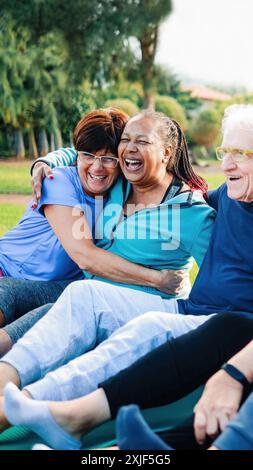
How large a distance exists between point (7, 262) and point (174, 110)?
66.3 ft

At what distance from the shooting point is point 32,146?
19422 mm

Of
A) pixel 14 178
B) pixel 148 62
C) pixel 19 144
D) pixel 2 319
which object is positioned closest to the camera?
pixel 2 319

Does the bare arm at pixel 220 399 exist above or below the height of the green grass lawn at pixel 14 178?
above

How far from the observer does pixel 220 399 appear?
7.23ft

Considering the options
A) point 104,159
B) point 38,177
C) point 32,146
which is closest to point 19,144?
point 32,146

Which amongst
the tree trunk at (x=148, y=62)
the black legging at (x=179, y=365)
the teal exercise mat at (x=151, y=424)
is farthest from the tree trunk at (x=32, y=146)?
the black legging at (x=179, y=365)

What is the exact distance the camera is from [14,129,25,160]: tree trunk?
19.1m

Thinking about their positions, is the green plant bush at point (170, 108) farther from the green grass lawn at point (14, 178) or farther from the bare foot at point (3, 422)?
the bare foot at point (3, 422)

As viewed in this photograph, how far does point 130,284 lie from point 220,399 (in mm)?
1101

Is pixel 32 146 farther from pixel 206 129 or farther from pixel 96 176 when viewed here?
pixel 96 176

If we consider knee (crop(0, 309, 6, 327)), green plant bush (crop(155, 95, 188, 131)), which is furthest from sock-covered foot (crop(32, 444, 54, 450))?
green plant bush (crop(155, 95, 188, 131))

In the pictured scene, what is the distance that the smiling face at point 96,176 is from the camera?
3.38 metres

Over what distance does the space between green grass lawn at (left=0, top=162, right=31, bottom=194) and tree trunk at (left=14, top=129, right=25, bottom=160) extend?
44.8 inches

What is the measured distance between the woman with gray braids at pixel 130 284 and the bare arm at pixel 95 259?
0.05 meters
